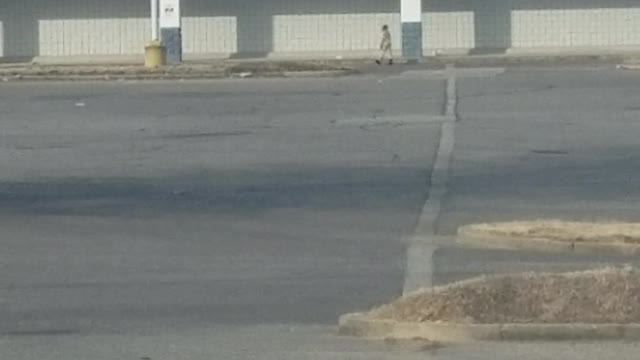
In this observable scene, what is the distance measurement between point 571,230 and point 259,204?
5.30 m

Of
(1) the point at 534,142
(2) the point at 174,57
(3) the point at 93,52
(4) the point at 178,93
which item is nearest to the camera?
(1) the point at 534,142

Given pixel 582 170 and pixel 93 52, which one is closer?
pixel 582 170

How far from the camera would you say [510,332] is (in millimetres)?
11938

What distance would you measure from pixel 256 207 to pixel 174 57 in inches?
1722

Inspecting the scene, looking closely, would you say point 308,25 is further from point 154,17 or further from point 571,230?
point 571,230

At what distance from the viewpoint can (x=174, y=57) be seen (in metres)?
65.0

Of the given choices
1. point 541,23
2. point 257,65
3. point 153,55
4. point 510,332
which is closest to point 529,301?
point 510,332

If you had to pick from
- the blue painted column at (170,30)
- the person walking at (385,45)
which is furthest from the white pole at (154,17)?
the person walking at (385,45)

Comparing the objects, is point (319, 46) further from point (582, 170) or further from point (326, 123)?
point (582, 170)

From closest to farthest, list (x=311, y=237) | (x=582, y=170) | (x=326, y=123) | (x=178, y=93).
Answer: (x=311, y=237), (x=582, y=170), (x=326, y=123), (x=178, y=93)

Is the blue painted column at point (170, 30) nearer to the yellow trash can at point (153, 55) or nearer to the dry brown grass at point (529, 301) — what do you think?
the yellow trash can at point (153, 55)

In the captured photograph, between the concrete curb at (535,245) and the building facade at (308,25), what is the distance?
164 feet

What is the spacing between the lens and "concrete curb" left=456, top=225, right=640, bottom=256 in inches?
659

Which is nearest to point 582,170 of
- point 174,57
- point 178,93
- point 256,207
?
point 256,207
